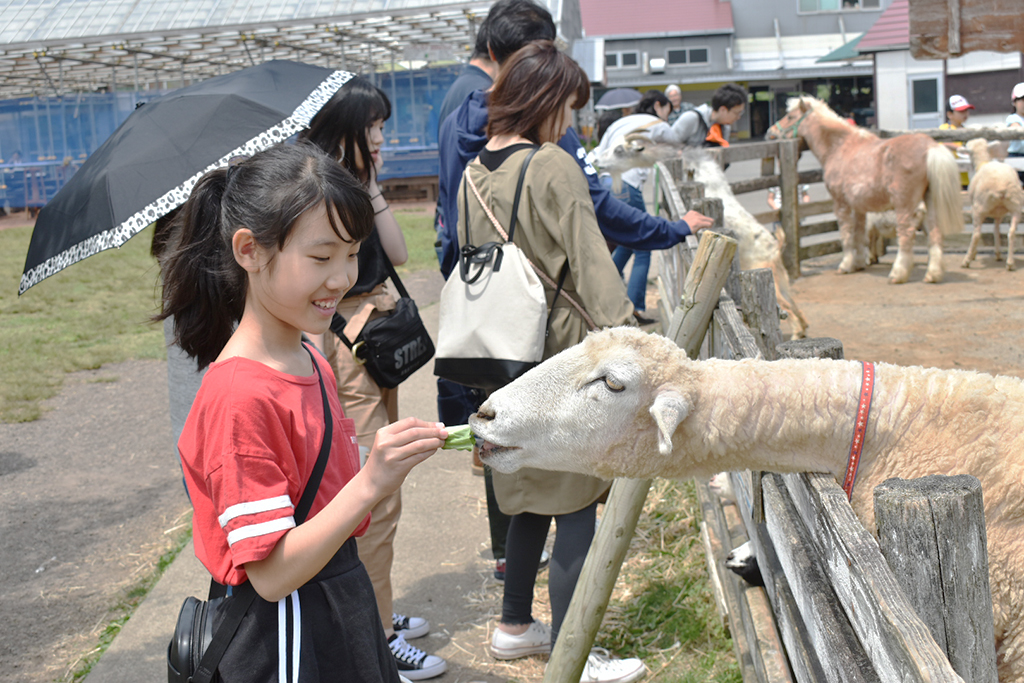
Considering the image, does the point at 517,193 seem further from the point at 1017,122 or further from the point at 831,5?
the point at 831,5

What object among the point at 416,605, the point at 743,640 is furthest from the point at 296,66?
the point at 743,640

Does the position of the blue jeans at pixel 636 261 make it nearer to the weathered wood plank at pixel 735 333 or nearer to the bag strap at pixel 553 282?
the weathered wood plank at pixel 735 333

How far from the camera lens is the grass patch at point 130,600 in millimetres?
3235

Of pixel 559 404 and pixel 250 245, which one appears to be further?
pixel 559 404

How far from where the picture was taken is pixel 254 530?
4.89 feet

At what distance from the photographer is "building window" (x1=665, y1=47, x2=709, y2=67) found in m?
37.9

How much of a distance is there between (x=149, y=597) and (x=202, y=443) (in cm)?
254

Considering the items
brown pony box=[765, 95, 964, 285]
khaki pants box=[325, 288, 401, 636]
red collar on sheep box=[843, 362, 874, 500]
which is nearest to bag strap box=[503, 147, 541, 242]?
khaki pants box=[325, 288, 401, 636]

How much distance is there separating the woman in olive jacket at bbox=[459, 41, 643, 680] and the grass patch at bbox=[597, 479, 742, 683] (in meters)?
0.23

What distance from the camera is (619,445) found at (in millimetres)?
2018

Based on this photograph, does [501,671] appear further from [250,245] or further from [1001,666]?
[250,245]

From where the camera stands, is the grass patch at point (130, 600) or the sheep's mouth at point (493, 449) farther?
the grass patch at point (130, 600)

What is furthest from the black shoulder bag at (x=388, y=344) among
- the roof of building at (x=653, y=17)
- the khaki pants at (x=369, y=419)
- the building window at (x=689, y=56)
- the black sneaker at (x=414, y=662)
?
the building window at (x=689, y=56)

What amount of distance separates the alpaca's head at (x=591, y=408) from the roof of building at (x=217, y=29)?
12426 millimetres
